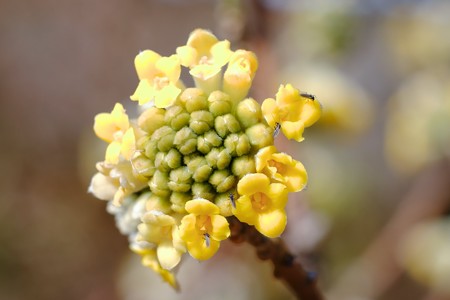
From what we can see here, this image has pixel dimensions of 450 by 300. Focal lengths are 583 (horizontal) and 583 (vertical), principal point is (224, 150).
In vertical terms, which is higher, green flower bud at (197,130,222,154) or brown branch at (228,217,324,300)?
green flower bud at (197,130,222,154)

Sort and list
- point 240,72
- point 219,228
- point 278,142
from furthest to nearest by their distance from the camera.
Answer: point 278,142
point 240,72
point 219,228

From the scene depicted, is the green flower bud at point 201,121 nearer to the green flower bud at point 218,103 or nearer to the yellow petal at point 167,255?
the green flower bud at point 218,103

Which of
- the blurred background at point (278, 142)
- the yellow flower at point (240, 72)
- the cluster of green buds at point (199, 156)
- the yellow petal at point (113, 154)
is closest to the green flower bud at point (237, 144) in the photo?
the cluster of green buds at point (199, 156)

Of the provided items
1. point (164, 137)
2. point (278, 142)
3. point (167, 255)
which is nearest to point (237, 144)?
point (164, 137)

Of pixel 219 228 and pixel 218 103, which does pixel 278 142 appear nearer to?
pixel 218 103

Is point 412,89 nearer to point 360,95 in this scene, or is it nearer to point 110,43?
point 360,95

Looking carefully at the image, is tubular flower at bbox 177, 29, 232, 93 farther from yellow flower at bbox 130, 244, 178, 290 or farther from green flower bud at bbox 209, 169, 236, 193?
yellow flower at bbox 130, 244, 178, 290

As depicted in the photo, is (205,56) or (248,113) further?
(205,56)

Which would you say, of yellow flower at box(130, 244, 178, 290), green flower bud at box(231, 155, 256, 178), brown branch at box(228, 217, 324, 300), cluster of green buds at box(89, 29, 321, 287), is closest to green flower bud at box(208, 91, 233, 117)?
cluster of green buds at box(89, 29, 321, 287)
